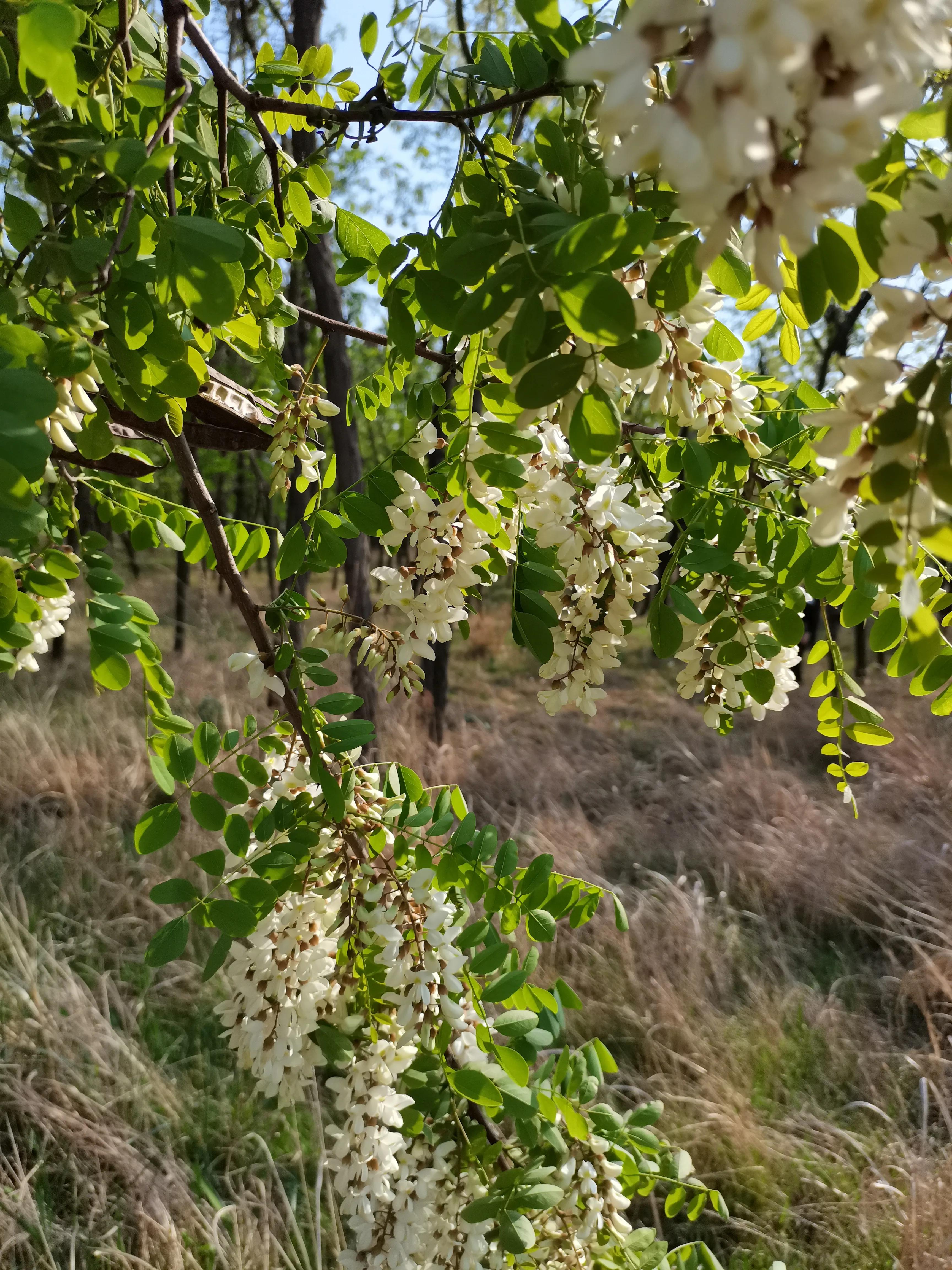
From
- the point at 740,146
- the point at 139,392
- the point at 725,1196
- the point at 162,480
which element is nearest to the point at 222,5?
the point at 139,392

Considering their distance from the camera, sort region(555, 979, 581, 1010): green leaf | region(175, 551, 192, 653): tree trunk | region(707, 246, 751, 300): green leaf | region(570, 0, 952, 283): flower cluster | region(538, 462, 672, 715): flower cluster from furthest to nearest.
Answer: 1. region(175, 551, 192, 653): tree trunk
2. region(555, 979, 581, 1010): green leaf
3. region(538, 462, 672, 715): flower cluster
4. region(707, 246, 751, 300): green leaf
5. region(570, 0, 952, 283): flower cluster

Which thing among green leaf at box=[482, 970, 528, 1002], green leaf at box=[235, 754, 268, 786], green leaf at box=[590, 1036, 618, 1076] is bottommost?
green leaf at box=[590, 1036, 618, 1076]

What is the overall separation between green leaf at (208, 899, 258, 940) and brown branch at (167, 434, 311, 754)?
0.59 feet

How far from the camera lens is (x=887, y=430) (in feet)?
1.14

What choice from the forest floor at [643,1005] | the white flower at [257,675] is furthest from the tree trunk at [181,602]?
the white flower at [257,675]

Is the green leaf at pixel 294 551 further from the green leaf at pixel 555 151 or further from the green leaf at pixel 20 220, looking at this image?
the green leaf at pixel 555 151

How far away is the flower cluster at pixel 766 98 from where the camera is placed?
0.27 metres

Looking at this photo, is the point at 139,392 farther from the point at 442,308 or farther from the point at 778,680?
the point at 778,680

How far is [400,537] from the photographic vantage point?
88 cm

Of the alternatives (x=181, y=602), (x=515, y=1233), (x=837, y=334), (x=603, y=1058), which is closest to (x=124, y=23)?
(x=515, y=1233)

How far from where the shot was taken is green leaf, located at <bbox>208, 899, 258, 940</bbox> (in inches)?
33.7

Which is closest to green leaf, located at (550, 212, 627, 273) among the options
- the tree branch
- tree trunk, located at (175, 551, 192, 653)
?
the tree branch

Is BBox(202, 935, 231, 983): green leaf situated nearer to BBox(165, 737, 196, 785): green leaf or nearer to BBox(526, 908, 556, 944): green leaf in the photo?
BBox(165, 737, 196, 785): green leaf

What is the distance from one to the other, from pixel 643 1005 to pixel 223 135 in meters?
2.96
